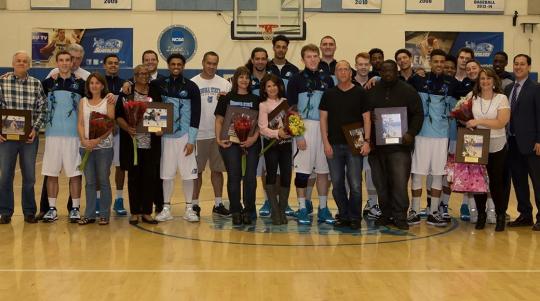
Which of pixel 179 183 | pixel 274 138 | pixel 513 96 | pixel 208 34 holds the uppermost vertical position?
pixel 208 34

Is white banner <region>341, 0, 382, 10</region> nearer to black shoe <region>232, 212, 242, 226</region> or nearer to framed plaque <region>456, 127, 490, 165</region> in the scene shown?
framed plaque <region>456, 127, 490, 165</region>

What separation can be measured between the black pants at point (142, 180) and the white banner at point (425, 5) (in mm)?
12177

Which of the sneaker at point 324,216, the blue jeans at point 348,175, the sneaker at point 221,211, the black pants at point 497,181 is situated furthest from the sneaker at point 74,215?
the black pants at point 497,181

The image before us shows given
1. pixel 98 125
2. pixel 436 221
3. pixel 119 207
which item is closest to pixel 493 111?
pixel 436 221

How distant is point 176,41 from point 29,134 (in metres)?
10.9

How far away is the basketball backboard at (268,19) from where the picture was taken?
579 inches

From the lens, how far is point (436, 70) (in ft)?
23.8

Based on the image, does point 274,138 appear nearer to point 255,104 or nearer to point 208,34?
point 255,104

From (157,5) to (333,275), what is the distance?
13772mm

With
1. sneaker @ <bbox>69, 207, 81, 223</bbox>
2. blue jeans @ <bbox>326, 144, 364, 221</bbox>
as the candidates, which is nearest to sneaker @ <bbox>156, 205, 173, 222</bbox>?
sneaker @ <bbox>69, 207, 81, 223</bbox>

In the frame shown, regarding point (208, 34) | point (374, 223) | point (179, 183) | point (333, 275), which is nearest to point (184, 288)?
point (333, 275)

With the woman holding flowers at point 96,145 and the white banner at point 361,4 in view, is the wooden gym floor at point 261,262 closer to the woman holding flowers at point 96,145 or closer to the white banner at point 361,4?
the woman holding flowers at point 96,145

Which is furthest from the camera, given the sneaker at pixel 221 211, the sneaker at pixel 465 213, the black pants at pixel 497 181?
the sneaker at pixel 221 211

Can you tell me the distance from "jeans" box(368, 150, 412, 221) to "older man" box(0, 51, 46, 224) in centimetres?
360
